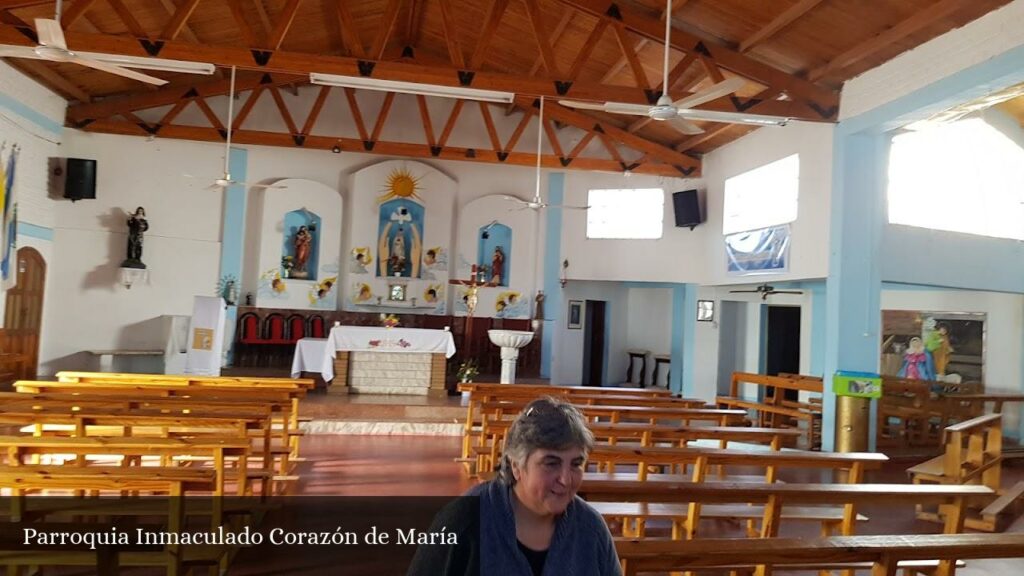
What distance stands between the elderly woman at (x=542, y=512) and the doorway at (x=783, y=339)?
39.1ft

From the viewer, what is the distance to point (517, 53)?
10.3 metres

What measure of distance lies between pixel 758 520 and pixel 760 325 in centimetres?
846

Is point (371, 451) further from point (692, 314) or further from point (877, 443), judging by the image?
point (692, 314)

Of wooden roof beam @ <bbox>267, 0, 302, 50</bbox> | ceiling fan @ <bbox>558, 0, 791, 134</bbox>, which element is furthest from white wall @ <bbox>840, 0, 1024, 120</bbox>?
wooden roof beam @ <bbox>267, 0, 302, 50</bbox>

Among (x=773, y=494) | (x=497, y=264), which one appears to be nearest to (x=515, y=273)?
(x=497, y=264)

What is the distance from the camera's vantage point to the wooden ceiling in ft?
22.5

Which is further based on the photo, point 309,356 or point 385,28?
point 309,356

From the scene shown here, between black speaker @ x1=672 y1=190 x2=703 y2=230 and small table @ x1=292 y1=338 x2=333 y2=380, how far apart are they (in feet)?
19.0

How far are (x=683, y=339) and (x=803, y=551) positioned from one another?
10.2 metres

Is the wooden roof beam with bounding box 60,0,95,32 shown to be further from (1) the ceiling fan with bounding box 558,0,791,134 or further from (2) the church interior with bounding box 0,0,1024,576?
(1) the ceiling fan with bounding box 558,0,791,134

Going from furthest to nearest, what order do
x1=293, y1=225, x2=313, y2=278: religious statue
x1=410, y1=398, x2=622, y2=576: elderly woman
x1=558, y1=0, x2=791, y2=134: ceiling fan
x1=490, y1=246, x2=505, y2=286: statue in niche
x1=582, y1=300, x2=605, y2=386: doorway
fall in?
x1=582, y1=300, x2=605, y2=386: doorway → x1=490, y1=246, x2=505, y2=286: statue in niche → x1=293, y1=225, x2=313, y2=278: religious statue → x1=558, y1=0, x2=791, y2=134: ceiling fan → x1=410, y1=398, x2=622, y2=576: elderly woman

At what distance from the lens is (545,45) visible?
745 cm

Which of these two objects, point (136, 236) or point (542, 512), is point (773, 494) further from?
point (136, 236)

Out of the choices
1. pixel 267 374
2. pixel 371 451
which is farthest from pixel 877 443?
pixel 267 374
